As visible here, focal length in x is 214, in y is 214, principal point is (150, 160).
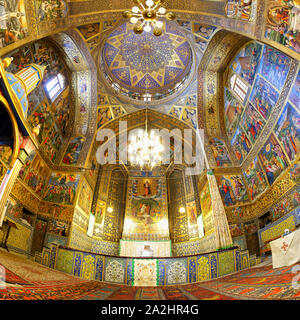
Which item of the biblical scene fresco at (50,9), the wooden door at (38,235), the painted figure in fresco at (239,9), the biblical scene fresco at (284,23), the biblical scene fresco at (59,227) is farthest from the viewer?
the biblical scene fresco at (59,227)

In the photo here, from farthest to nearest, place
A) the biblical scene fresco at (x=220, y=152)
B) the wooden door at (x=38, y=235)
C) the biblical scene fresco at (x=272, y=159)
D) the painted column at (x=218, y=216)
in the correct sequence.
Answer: the biblical scene fresco at (x=220, y=152)
the wooden door at (x=38, y=235)
the painted column at (x=218, y=216)
the biblical scene fresco at (x=272, y=159)

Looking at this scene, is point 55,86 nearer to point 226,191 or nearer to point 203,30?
point 203,30

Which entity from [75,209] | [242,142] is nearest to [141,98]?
[242,142]

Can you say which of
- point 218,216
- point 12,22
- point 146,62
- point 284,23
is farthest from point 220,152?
point 12,22

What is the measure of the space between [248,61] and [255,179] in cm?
573

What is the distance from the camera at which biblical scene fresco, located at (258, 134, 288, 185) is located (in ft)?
28.9

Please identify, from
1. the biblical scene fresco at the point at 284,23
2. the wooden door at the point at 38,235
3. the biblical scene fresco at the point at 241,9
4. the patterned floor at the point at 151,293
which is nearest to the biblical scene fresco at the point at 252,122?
the biblical scene fresco at the point at 284,23

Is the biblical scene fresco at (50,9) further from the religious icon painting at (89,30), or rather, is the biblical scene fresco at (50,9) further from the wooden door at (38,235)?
the wooden door at (38,235)

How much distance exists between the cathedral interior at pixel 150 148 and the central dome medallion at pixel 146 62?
9cm

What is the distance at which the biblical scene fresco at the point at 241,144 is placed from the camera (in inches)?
444

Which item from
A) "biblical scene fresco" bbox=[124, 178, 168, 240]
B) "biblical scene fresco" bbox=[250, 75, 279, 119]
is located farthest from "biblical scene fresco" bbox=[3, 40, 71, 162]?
"biblical scene fresco" bbox=[250, 75, 279, 119]

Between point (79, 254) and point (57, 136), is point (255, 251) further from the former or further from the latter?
point (57, 136)

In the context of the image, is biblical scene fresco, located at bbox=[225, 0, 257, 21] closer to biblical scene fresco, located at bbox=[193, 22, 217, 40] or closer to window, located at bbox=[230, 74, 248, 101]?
biblical scene fresco, located at bbox=[193, 22, 217, 40]

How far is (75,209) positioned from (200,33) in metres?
11.1
